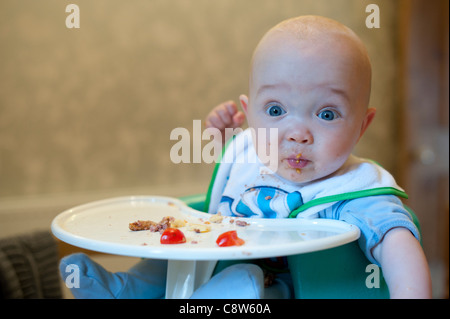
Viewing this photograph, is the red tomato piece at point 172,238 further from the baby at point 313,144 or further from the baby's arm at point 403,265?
the baby's arm at point 403,265

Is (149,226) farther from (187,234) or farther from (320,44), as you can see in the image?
(320,44)

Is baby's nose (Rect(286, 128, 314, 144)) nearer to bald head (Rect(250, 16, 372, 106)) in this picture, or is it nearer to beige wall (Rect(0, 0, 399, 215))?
bald head (Rect(250, 16, 372, 106))

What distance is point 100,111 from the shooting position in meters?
1.65

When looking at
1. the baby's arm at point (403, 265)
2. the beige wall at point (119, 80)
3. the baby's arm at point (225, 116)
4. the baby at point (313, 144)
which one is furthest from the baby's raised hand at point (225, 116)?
the beige wall at point (119, 80)

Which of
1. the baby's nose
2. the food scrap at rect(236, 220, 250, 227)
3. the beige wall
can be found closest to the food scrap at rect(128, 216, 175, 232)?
the food scrap at rect(236, 220, 250, 227)

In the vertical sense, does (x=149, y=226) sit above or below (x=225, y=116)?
below

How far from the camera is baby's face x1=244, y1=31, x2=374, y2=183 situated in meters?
0.65

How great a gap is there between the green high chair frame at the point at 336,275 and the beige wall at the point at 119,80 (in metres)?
1.16

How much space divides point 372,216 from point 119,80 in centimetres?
123

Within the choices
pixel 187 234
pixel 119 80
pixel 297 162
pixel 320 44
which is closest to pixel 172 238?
pixel 187 234

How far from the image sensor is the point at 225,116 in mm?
919
